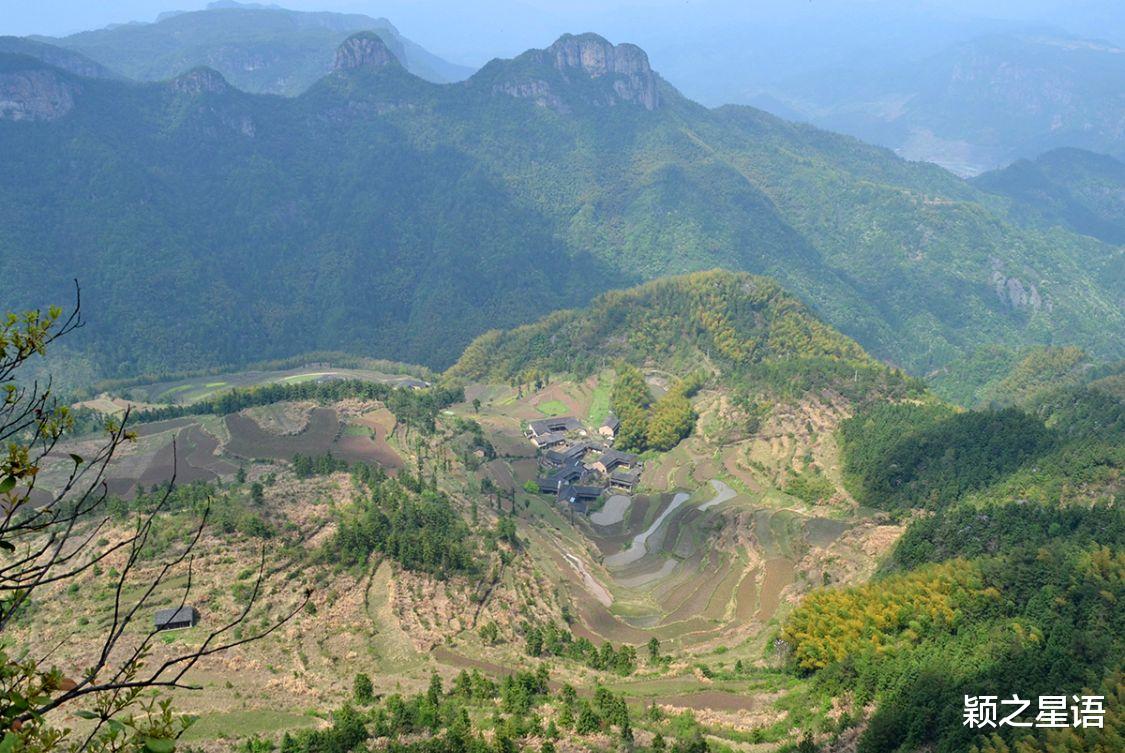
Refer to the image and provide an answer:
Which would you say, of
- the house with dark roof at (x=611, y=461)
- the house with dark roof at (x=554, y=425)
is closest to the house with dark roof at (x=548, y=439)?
the house with dark roof at (x=554, y=425)

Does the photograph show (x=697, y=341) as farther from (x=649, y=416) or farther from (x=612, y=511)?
(x=612, y=511)

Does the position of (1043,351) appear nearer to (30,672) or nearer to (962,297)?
(962,297)


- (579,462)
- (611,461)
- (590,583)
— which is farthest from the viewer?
(579,462)

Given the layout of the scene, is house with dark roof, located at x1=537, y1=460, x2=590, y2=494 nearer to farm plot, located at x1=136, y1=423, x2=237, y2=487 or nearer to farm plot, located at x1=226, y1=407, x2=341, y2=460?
farm plot, located at x1=226, y1=407, x2=341, y2=460

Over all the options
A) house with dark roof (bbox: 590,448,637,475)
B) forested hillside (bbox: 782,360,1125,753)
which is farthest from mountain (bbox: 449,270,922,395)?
forested hillside (bbox: 782,360,1125,753)

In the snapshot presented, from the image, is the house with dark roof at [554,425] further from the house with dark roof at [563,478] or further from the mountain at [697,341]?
the mountain at [697,341]

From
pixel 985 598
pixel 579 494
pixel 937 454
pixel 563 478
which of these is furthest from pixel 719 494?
pixel 985 598

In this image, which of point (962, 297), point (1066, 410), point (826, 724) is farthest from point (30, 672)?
point (962, 297)
